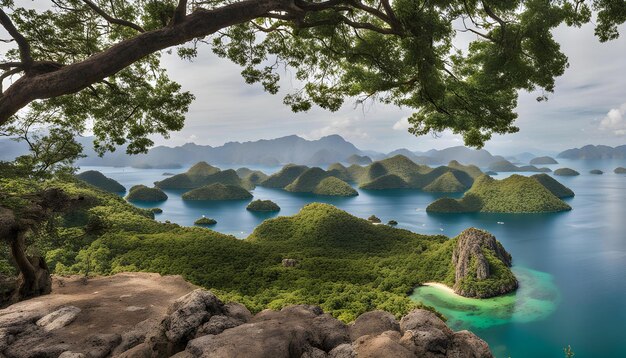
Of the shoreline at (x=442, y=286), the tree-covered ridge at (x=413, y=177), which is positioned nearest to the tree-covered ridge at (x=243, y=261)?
the shoreline at (x=442, y=286)

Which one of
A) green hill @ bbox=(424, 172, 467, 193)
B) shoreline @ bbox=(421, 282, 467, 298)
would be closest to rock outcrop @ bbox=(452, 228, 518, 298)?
shoreline @ bbox=(421, 282, 467, 298)

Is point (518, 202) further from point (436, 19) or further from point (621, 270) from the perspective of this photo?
point (436, 19)

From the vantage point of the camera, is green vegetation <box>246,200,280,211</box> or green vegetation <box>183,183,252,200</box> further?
green vegetation <box>183,183,252,200</box>

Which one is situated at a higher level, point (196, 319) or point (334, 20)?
point (334, 20)

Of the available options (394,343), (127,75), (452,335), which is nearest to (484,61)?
(452,335)

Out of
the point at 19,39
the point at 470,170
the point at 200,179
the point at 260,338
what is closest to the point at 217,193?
the point at 200,179

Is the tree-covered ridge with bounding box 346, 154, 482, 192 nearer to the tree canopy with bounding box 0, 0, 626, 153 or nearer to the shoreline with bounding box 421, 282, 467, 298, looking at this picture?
the shoreline with bounding box 421, 282, 467, 298
